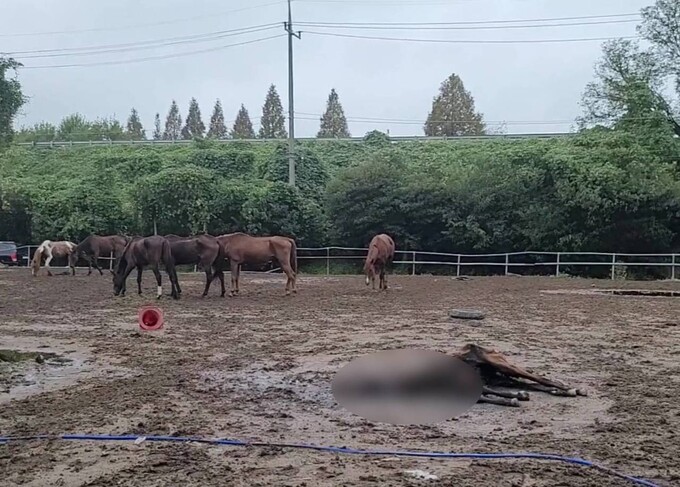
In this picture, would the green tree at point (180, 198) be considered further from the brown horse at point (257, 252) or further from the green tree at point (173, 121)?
the green tree at point (173, 121)

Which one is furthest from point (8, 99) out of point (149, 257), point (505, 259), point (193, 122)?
point (193, 122)

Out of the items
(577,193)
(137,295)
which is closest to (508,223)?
(577,193)

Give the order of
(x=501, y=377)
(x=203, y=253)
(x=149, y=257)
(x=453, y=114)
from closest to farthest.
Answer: (x=501, y=377)
(x=149, y=257)
(x=203, y=253)
(x=453, y=114)

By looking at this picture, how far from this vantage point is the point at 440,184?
29453 mm

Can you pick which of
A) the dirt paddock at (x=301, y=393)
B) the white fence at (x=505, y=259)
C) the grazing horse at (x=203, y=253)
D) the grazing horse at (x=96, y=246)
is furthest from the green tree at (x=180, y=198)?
the dirt paddock at (x=301, y=393)

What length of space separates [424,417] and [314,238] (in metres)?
25.3

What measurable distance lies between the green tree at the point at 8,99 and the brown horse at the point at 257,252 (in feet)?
37.4

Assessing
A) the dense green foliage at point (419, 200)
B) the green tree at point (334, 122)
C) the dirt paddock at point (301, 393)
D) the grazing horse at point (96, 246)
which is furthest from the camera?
the green tree at point (334, 122)

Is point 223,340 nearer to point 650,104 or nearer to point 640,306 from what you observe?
point 640,306

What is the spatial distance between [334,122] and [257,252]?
157 ft

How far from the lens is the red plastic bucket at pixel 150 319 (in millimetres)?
10633

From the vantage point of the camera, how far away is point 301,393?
677 cm

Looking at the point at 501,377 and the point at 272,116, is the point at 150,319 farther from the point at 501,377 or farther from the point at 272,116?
the point at 272,116

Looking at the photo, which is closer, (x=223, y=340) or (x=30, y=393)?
(x=30, y=393)
